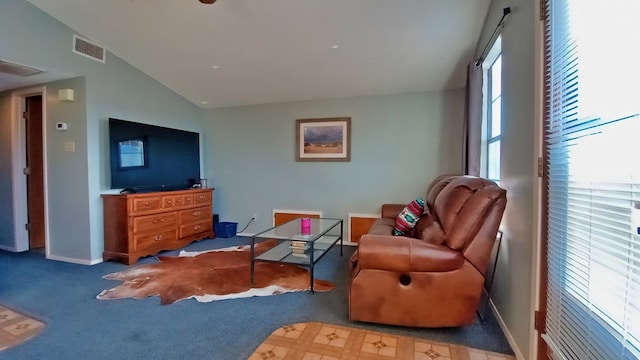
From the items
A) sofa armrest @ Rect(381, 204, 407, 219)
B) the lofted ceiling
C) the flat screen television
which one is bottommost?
sofa armrest @ Rect(381, 204, 407, 219)

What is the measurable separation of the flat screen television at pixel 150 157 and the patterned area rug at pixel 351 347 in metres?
2.85

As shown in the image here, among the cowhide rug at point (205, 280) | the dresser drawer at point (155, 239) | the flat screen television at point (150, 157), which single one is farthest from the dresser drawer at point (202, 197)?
the cowhide rug at point (205, 280)

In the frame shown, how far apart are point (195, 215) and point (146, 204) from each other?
84cm

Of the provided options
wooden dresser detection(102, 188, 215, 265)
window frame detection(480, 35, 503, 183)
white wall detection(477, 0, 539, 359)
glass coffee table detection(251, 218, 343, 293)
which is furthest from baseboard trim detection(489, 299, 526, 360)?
wooden dresser detection(102, 188, 215, 265)

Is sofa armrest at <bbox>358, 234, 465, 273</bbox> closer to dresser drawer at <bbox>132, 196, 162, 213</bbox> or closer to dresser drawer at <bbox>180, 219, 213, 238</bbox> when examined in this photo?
dresser drawer at <bbox>132, 196, 162, 213</bbox>

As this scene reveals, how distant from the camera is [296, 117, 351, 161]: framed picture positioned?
4.56m

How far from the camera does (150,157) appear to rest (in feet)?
13.4

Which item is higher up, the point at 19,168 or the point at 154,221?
the point at 19,168

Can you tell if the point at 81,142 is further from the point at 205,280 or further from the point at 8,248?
the point at 205,280

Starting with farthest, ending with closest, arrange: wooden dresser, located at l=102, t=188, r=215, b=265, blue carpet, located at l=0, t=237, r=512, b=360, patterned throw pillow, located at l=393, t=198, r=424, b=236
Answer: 1. wooden dresser, located at l=102, t=188, r=215, b=265
2. patterned throw pillow, located at l=393, t=198, r=424, b=236
3. blue carpet, located at l=0, t=237, r=512, b=360

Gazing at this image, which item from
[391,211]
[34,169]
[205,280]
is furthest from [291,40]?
[34,169]

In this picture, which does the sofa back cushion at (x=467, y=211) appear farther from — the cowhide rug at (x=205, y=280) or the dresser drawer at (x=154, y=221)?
the dresser drawer at (x=154, y=221)

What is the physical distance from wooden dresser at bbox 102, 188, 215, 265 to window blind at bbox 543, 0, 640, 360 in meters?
3.79

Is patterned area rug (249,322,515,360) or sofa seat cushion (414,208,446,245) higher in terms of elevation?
sofa seat cushion (414,208,446,245)
